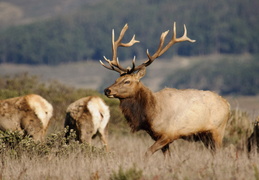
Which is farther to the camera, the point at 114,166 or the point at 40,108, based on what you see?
the point at 40,108

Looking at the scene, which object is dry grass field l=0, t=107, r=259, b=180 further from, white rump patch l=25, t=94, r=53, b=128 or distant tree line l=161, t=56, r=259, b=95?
distant tree line l=161, t=56, r=259, b=95

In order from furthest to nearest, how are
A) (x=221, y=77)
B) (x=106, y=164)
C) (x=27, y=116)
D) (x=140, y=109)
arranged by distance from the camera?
(x=221, y=77) < (x=27, y=116) < (x=140, y=109) < (x=106, y=164)

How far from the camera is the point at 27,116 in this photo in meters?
11.7

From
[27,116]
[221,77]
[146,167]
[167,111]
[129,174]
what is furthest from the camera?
[221,77]

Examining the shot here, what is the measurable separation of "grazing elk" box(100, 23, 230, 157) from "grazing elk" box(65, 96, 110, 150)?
1.96 metres

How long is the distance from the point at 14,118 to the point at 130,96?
273cm

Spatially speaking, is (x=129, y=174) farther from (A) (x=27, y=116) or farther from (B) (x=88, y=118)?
(B) (x=88, y=118)

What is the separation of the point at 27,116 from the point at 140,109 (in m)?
2.62

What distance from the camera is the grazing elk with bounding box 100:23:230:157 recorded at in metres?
9.97

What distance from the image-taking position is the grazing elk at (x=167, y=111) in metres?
9.97

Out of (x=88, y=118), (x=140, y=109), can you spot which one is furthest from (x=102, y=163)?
(x=88, y=118)

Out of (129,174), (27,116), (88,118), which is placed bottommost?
(129,174)

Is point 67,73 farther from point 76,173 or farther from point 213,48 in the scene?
point 76,173

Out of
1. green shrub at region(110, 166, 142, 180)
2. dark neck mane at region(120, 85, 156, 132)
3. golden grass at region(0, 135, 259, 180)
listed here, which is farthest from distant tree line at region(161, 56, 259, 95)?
green shrub at region(110, 166, 142, 180)
